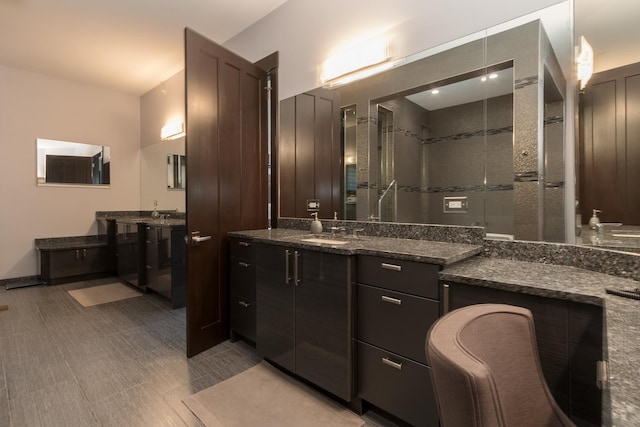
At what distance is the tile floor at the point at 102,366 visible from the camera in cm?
163

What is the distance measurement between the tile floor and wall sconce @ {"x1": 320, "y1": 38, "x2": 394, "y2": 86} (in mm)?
2224

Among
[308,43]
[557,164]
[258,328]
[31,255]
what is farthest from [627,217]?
[31,255]

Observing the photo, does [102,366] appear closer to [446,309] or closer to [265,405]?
[265,405]

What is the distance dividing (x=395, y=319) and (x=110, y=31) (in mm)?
4139

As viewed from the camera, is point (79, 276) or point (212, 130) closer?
point (212, 130)

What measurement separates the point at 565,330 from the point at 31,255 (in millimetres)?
6074

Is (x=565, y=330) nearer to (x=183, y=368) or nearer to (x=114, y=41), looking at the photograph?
(x=183, y=368)

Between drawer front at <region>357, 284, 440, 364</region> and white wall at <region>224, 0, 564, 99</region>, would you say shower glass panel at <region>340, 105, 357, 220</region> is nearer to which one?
white wall at <region>224, 0, 564, 99</region>

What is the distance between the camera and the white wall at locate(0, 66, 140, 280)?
4129mm

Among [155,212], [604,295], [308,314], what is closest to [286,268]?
[308,314]

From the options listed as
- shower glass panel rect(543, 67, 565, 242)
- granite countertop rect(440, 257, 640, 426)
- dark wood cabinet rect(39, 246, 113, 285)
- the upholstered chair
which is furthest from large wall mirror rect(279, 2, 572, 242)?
dark wood cabinet rect(39, 246, 113, 285)

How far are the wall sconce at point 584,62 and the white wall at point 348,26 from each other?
28 cm

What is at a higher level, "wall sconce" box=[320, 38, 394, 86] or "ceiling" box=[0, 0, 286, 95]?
"ceiling" box=[0, 0, 286, 95]

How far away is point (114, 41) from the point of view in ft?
11.4
